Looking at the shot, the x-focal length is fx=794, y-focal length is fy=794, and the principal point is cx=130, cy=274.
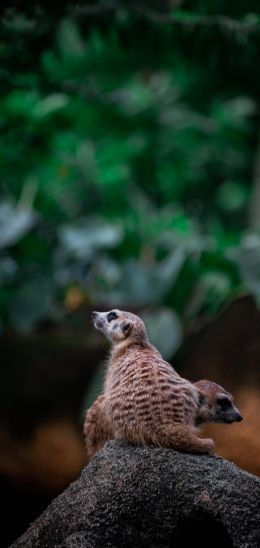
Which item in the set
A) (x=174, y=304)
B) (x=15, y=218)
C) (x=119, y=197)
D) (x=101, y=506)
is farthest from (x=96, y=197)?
(x=101, y=506)

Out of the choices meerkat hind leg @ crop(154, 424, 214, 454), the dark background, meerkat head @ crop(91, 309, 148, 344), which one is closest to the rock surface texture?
meerkat hind leg @ crop(154, 424, 214, 454)

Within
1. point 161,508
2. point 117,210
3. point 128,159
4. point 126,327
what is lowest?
point 161,508

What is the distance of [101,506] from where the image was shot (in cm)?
248

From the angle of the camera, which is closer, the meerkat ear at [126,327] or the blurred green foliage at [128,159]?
the meerkat ear at [126,327]

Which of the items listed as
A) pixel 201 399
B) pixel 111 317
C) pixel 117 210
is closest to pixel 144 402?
pixel 201 399

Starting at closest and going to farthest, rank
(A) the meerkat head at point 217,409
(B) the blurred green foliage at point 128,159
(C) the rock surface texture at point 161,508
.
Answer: (C) the rock surface texture at point 161,508 < (A) the meerkat head at point 217,409 < (B) the blurred green foliage at point 128,159

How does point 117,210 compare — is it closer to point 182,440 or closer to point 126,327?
point 126,327

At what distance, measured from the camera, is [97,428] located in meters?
2.81

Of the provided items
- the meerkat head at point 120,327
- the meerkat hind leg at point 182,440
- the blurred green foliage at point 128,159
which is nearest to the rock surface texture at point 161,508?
the meerkat hind leg at point 182,440

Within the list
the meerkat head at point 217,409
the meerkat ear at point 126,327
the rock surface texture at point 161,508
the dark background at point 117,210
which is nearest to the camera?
the rock surface texture at point 161,508

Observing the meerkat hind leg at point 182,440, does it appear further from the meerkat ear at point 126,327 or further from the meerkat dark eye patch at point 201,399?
the meerkat ear at point 126,327

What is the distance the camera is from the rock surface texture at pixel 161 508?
2.44m

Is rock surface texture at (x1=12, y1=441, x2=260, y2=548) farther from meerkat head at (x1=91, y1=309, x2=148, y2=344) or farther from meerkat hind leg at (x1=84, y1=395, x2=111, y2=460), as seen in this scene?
meerkat head at (x1=91, y1=309, x2=148, y2=344)

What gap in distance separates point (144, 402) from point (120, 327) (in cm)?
41
